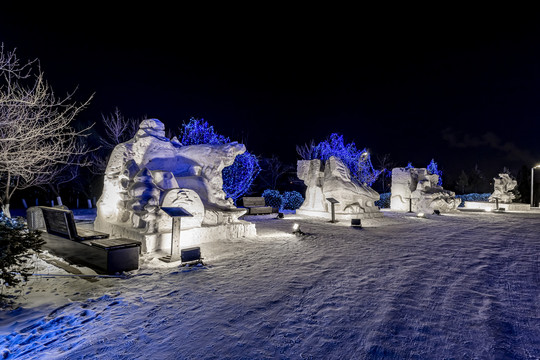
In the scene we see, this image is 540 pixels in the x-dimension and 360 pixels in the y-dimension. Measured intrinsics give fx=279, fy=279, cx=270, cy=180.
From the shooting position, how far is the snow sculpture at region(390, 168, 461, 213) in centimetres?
1452

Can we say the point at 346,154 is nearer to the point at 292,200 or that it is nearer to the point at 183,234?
the point at 292,200

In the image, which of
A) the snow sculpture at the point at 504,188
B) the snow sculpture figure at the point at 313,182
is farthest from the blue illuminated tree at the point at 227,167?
the snow sculpture at the point at 504,188

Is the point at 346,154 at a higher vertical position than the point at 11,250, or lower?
higher

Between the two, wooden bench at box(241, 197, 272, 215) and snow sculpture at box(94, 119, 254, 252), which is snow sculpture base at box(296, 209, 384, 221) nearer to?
wooden bench at box(241, 197, 272, 215)

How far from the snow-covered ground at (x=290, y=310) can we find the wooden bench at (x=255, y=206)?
794cm

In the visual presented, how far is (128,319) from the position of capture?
2.93 meters

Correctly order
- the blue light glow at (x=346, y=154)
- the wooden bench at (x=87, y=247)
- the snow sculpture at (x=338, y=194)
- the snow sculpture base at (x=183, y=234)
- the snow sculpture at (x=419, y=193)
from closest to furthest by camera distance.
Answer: the wooden bench at (x=87, y=247) < the snow sculpture base at (x=183, y=234) < the snow sculpture at (x=338, y=194) < the snow sculpture at (x=419, y=193) < the blue light glow at (x=346, y=154)

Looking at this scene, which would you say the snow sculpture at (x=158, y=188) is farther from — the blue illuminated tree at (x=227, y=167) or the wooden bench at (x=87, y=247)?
the blue illuminated tree at (x=227, y=167)

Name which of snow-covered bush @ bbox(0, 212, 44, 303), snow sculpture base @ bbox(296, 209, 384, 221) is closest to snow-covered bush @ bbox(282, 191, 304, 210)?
snow sculpture base @ bbox(296, 209, 384, 221)

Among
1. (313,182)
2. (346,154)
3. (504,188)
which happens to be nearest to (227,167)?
(313,182)

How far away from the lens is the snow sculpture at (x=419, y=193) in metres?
14.5

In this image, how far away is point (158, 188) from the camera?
6.39 metres

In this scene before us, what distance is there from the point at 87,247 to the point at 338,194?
9.37 metres

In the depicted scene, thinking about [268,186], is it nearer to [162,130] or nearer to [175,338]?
[162,130]
